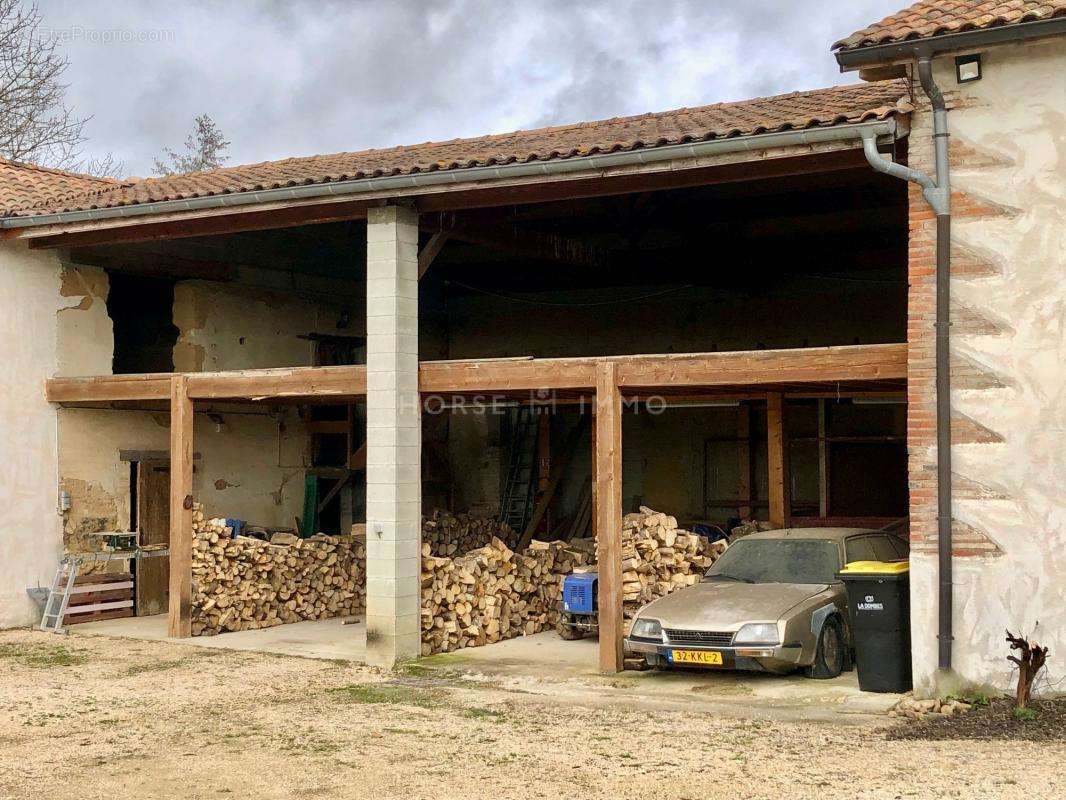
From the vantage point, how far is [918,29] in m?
9.56

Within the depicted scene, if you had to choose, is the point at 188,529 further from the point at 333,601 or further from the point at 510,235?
the point at 510,235

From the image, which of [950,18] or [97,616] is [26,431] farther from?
[950,18]

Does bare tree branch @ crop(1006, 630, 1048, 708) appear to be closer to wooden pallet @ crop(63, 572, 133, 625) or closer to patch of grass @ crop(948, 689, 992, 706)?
patch of grass @ crop(948, 689, 992, 706)

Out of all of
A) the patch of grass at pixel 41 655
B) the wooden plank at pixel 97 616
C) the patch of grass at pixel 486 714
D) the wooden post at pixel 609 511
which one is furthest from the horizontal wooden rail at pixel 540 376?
the patch of grass at pixel 486 714

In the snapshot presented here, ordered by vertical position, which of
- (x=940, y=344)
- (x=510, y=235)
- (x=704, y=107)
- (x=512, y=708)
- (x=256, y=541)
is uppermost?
(x=704, y=107)

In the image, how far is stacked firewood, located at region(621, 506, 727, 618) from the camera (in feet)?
41.8

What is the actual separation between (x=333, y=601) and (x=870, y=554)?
740 centimetres

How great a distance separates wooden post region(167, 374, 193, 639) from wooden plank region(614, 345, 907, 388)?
5.59 meters

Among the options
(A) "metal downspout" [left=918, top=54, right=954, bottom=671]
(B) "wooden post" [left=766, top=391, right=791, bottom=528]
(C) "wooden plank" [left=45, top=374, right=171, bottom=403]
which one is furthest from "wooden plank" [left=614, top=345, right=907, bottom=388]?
(C) "wooden plank" [left=45, top=374, right=171, bottom=403]

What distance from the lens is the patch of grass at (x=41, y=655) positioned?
12836mm

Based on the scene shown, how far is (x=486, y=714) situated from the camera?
9.88 meters

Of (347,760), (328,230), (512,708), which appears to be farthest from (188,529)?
(347,760)

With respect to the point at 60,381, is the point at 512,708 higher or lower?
lower

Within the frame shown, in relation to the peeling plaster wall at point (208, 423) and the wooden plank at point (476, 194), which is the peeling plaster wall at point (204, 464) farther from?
the wooden plank at point (476, 194)
